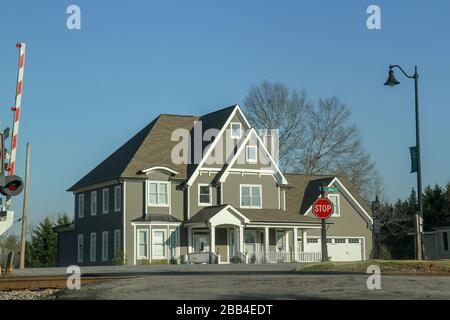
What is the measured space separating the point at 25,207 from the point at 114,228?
617 cm

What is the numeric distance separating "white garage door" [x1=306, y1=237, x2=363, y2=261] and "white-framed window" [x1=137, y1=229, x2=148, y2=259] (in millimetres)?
12171

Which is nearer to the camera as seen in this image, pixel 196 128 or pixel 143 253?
pixel 143 253

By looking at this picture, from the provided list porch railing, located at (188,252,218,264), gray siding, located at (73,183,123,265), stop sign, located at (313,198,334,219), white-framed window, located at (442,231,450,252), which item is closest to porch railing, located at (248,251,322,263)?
porch railing, located at (188,252,218,264)

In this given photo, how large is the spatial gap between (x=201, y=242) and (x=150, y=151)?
686 centimetres

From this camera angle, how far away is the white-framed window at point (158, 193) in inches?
1917

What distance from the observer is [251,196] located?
51062 millimetres

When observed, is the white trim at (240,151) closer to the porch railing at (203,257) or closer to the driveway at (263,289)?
the porch railing at (203,257)

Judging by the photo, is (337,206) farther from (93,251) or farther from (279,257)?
(93,251)

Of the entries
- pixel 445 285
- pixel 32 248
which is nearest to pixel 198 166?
pixel 32 248

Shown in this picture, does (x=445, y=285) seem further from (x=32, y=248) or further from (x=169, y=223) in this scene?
(x=32, y=248)

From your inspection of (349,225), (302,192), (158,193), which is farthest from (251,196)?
(349,225)

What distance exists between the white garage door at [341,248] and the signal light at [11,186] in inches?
1645

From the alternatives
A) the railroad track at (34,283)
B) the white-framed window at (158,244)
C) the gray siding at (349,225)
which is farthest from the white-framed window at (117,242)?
the railroad track at (34,283)
